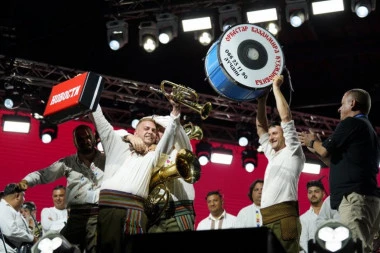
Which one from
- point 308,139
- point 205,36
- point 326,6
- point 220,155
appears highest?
point 326,6

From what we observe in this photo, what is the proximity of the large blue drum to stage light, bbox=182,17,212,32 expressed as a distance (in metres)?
4.26

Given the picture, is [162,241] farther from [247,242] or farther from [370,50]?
[370,50]

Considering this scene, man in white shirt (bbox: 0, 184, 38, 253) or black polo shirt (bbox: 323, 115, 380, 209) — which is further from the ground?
black polo shirt (bbox: 323, 115, 380, 209)

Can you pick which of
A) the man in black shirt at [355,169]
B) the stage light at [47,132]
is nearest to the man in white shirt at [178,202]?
the man in black shirt at [355,169]

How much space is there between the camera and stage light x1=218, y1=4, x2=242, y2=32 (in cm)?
1066

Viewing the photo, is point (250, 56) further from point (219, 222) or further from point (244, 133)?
point (244, 133)

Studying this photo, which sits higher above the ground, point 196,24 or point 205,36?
point 196,24

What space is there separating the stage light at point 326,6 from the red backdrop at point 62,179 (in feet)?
15.5

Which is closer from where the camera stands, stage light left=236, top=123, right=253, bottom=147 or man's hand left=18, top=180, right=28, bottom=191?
man's hand left=18, top=180, right=28, bottom=191

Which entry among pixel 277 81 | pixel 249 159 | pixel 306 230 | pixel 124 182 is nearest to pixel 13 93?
pixel 249 159

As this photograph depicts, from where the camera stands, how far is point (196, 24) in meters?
11.0

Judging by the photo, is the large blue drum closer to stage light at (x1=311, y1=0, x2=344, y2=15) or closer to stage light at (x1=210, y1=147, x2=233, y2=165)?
stage light at (x1=311, y1=0, x2=344, y2=15)

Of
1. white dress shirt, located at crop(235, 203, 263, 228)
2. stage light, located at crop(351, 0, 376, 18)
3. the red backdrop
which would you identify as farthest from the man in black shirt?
the red backdrop

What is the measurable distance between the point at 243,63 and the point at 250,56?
13 cm
